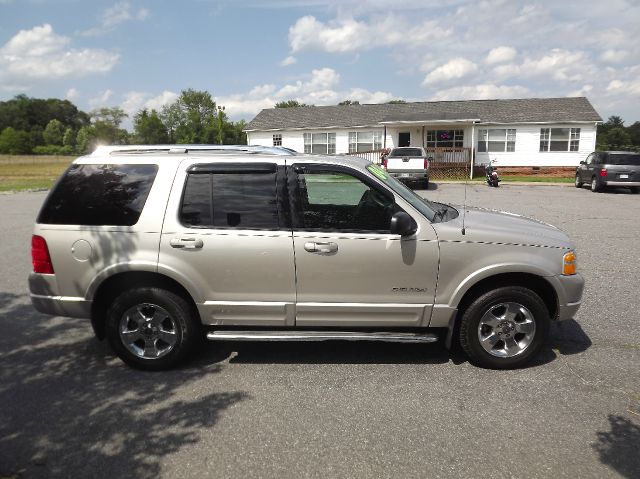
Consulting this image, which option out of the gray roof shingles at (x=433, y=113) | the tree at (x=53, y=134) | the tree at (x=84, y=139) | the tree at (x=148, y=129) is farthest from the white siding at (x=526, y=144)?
the tree at (x=53, y=134)

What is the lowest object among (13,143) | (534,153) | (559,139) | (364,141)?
(534,153)

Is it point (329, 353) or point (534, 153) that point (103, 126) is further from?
point (329, 353)

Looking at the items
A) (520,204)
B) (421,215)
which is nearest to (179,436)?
(421,215)

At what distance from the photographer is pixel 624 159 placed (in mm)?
20594

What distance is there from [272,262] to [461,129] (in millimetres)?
29488

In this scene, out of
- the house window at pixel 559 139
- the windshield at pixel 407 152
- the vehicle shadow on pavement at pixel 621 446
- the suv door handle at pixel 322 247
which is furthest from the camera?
the house window at pixel 559 139

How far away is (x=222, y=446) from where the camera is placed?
3.06 metres

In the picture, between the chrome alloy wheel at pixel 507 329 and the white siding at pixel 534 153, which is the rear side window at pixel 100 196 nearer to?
the chrome alloy wheel at pixel 507 329

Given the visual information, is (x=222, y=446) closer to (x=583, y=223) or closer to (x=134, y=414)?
(x=134, y=414)

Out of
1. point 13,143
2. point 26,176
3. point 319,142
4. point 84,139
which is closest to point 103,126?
point 84,139

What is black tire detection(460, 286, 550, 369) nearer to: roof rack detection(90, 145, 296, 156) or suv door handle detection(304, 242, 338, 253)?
suv door handle detection(304, 242, 338, 253)

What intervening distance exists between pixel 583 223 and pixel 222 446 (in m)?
11.5

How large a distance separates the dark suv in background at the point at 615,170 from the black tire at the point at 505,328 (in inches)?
767

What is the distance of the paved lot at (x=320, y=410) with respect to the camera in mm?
2887
